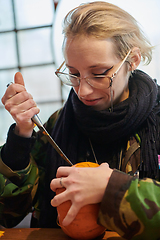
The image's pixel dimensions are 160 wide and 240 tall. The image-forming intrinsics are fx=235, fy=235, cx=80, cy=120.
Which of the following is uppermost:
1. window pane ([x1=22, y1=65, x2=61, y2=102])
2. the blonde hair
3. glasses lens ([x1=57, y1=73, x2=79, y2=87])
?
Answer: the blonde hair

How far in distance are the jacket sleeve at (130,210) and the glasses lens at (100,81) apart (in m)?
0.43

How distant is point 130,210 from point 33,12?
2.56 m

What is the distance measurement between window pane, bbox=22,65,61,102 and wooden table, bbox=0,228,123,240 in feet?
6.33

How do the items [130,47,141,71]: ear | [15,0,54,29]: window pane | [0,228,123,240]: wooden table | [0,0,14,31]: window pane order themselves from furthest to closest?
1. [0,0,14,31]: window pane
2. [15,0,54,29]: window pane
3. [130,47,141,71]: ear
4. [0,228,123,240]: wooden table

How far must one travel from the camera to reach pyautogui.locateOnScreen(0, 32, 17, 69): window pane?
A: 2.69 metres

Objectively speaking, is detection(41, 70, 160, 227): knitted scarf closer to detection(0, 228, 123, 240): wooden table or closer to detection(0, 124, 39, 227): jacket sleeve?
detection(0, 124, 39, 227): jacket sleeve

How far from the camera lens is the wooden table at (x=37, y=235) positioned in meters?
0.74

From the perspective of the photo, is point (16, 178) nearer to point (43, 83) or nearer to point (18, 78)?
point (18, 78)

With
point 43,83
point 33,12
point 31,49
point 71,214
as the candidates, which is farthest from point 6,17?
point 71,214

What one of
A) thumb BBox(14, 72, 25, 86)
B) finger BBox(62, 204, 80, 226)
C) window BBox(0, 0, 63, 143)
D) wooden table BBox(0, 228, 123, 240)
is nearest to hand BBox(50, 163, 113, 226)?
finger BBox(62, 204, 80, 226)

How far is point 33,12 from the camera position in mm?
2623

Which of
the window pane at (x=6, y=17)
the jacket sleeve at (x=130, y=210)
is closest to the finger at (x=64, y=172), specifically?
the jacket sleeve at (x=130, y=210)

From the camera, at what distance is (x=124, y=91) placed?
112 centimetres

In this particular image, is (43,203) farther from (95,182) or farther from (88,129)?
(95,182)
